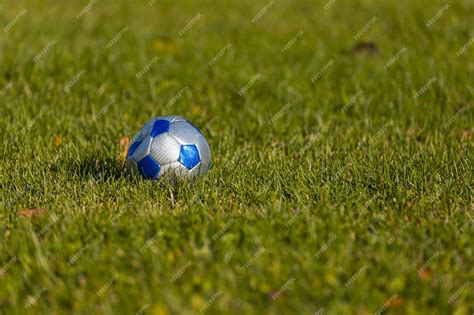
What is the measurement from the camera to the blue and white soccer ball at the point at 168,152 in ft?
14.4

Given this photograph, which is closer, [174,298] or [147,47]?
[174,298]

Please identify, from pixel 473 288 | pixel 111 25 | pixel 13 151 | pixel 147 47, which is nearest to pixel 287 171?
pixel 473 288

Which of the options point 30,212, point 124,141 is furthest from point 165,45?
point 30,212

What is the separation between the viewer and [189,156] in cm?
443

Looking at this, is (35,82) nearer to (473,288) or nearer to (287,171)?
(287,171)

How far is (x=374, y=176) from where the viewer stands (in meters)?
4.55

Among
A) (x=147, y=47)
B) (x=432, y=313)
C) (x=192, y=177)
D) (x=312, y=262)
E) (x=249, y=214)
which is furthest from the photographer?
(x=147, y=47)

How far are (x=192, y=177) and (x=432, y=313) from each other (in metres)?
1.80

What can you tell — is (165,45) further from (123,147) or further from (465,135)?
(465,135)

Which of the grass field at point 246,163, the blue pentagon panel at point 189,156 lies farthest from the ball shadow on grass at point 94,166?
the blue pentagon panel at point 189,156

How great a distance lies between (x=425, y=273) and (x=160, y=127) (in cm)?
185

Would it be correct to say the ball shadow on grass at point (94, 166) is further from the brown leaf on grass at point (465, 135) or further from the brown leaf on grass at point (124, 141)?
the brown leaf on grass at point (465, 135)

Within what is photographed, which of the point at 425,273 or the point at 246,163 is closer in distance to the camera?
the point at 425,273

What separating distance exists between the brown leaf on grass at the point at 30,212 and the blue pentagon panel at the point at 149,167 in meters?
0.65
